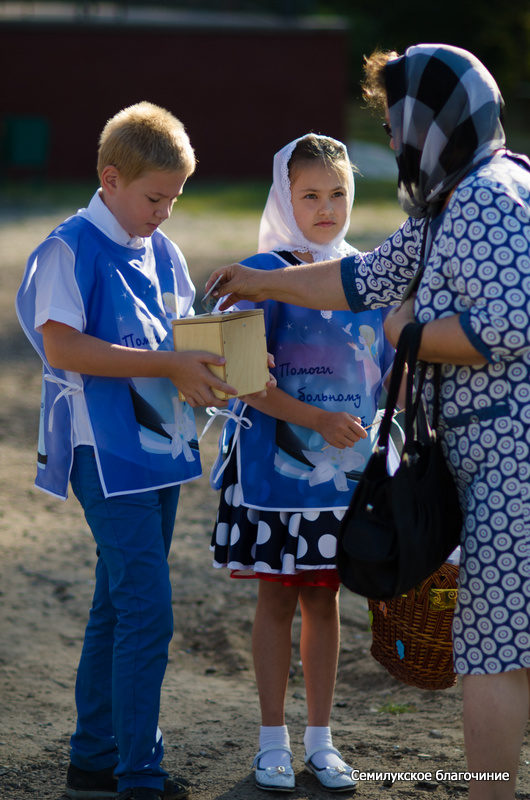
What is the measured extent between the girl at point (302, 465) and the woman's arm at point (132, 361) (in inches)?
12.4

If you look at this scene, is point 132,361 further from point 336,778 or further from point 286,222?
point 336,778

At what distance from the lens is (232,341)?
265cm

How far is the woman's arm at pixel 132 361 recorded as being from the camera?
2.63m

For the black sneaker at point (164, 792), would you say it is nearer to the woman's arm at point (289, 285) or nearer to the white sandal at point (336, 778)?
the white sandal at point (336, 778)

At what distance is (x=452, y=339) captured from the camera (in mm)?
2191

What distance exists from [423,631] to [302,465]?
605 millimetres

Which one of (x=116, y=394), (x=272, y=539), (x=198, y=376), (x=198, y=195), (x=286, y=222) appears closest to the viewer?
(x=198, y=376)

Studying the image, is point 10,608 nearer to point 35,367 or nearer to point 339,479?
point 339,479

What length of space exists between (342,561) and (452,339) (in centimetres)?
55

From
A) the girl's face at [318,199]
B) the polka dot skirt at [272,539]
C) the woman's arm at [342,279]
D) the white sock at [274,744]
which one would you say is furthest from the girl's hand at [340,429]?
the white sock at [274,744]

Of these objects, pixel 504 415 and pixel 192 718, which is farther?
pixel 192 718

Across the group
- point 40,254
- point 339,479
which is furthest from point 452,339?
point 40,254

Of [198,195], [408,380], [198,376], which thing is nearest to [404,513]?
[408,380]

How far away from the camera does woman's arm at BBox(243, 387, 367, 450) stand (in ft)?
9.54
